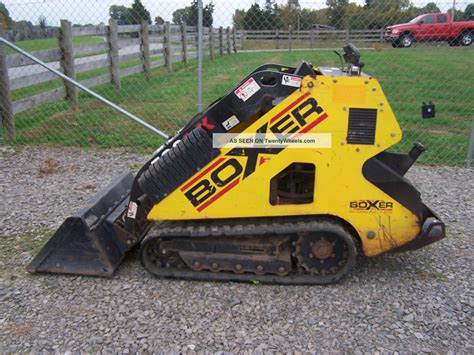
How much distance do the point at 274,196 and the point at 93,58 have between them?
9451mm

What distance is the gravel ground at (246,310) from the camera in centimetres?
305

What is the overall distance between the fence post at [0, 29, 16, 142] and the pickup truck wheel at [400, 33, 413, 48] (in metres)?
5.90

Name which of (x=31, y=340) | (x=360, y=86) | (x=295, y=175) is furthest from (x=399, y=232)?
(x=31, y=340)

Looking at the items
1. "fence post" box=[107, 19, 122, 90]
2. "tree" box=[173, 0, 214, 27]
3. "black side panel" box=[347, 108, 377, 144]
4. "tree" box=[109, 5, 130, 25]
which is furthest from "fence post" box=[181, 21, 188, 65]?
"black side panel" box=[347, 108, 377, 144]

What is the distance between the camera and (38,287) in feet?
12.0

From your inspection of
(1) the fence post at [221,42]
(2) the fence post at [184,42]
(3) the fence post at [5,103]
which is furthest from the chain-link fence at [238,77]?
(1) the fence post at [221,42]

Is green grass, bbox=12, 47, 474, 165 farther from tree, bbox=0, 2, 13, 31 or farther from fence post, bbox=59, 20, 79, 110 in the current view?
tree, bbox=0, 2, 13, 31

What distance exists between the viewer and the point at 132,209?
377cm

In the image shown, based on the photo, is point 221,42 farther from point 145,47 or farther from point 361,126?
point 361,126

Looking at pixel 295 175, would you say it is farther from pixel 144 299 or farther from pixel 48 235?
pixel 48 235

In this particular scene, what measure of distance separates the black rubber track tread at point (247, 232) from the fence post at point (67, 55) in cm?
667

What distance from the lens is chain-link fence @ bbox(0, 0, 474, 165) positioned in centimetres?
712

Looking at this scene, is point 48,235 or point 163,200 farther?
point 48,235

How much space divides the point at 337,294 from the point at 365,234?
0.49 metres
